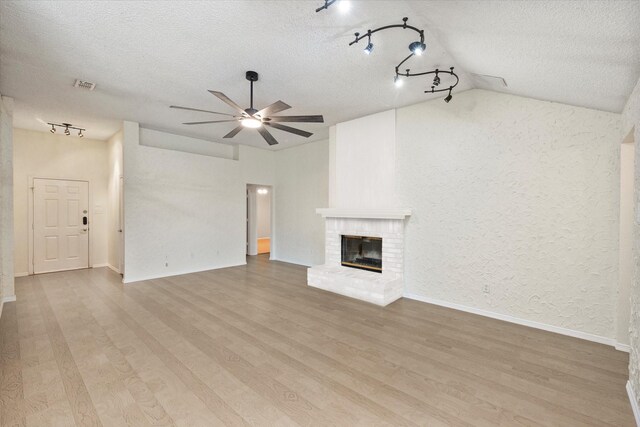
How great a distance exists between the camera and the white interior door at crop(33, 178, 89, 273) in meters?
5.84

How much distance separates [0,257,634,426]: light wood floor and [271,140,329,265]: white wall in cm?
279

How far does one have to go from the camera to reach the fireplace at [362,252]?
16.6 ft

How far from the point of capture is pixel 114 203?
6.14 m

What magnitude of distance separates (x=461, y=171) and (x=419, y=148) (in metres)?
0.75

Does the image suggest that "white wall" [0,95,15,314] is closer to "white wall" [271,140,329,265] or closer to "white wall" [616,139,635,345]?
"white wall" [271,140,329,265]

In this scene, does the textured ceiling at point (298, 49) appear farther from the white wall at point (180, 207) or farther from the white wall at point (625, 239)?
the white wall at point (180, 207)

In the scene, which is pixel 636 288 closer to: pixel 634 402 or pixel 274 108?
pixel 634 402

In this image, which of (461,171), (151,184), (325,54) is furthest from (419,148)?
(151,184)

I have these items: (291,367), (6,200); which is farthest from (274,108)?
(6,200)

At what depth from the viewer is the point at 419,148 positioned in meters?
4.37

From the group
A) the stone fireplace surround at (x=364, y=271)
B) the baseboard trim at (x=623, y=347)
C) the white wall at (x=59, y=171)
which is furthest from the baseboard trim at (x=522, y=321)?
the white wall at (x=59, y=171)

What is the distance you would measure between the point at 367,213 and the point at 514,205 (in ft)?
6.75

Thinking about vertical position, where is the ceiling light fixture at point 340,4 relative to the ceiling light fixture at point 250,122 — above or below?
above

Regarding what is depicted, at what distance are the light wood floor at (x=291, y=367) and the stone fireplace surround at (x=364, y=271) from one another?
303 millimetres
